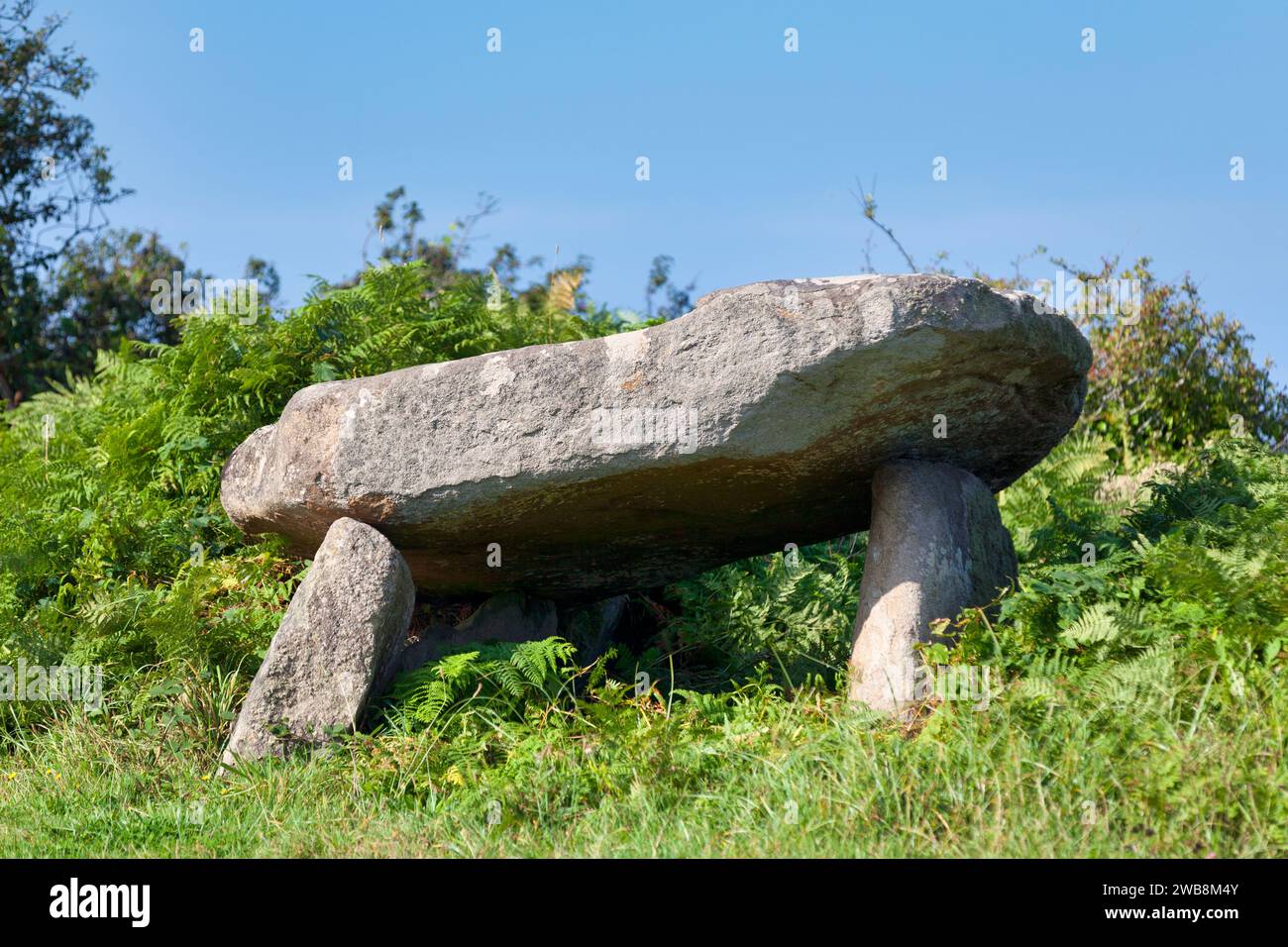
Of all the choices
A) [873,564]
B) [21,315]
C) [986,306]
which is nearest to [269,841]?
[873,564]

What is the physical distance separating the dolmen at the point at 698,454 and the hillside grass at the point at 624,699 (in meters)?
0.40

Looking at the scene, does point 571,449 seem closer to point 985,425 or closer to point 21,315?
point 985,425

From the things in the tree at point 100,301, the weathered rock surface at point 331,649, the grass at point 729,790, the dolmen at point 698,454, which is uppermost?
the tree at point 100,301

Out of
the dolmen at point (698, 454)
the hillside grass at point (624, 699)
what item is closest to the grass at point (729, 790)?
the hillside grass at point (624, 699)

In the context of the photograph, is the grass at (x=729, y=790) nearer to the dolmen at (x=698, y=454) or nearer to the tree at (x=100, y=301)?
the dolmen at (x=698, y=454)

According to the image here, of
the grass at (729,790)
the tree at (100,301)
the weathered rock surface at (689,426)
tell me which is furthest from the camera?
the tree at (100,301)

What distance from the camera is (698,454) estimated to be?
562 centimetres

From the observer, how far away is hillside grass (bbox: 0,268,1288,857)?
4184 millimetres

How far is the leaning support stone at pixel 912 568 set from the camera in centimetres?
564

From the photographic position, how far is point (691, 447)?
18.4 feet

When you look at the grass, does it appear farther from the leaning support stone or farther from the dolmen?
the dolmen

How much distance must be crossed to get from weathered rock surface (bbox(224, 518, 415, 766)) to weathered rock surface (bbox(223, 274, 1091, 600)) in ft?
0.82

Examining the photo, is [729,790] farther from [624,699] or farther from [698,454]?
[698,454]

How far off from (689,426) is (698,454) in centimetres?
14
